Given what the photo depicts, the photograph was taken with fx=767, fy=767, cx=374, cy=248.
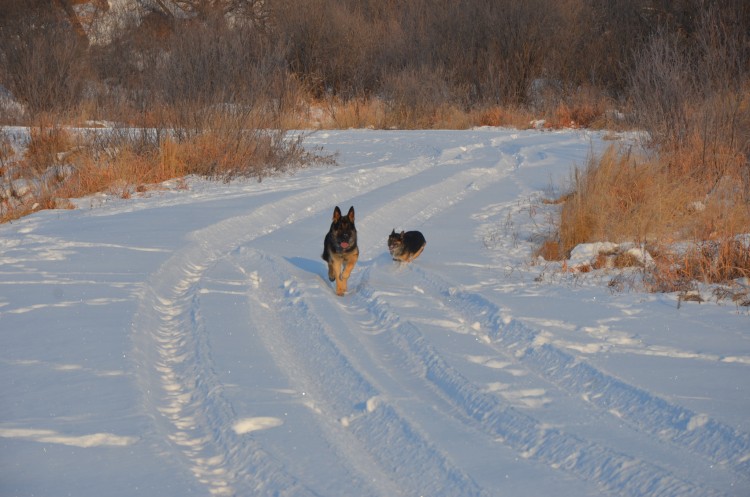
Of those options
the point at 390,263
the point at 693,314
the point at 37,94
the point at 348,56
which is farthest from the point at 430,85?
the point at 693,314

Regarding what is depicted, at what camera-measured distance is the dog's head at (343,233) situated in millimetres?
7090

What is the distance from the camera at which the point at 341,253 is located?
7.11m

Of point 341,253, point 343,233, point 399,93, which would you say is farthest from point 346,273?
point 399,93

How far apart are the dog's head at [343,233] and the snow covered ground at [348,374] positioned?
0.44 meters

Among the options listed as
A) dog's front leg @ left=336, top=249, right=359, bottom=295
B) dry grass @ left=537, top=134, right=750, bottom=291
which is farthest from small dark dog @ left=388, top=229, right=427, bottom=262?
dry grass @ left=537, top=134, right=750, bottom=291

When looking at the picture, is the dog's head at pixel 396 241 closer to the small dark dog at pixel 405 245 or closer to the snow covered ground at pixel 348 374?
the small dark dog at pixel 405 245

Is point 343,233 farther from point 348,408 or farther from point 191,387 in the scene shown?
point 348,408

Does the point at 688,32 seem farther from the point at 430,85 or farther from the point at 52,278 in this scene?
the point at 52,278

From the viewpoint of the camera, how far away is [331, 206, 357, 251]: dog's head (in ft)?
23.3

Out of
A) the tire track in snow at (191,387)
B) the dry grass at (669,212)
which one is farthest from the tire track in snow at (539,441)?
the dry grass at (669,212)

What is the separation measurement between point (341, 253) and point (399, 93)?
1932 centimetres

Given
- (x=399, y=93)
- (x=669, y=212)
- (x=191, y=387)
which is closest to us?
(x=191, y=387)

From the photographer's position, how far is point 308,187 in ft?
41.7

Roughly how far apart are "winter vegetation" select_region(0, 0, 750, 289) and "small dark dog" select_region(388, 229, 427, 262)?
5.34 feet
